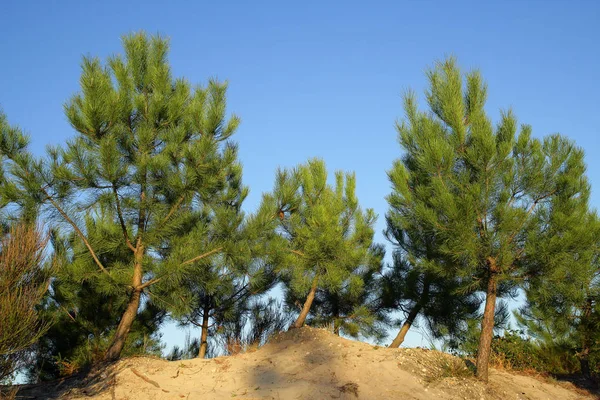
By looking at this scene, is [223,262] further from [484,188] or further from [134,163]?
[484,188]

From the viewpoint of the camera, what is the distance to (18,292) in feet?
26.3

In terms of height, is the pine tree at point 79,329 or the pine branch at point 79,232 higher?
the pine branch at point 79,232

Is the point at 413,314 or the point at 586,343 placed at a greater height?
the point at 413,314

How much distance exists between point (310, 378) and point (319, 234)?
3692 mm

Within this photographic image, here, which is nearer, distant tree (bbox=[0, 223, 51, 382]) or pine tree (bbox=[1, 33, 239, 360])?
distant tree (bbox=[0, 223, 51, 382])

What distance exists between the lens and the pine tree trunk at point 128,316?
11.1m

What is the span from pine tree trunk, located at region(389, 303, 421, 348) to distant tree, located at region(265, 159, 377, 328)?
1209mm

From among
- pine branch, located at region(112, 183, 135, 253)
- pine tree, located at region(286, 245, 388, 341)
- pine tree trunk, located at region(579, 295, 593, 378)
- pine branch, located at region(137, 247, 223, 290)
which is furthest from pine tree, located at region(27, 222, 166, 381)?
pine tree trunk, located at region(579, 295, 593, 378)

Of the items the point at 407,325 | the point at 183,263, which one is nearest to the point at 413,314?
the point at 407,325

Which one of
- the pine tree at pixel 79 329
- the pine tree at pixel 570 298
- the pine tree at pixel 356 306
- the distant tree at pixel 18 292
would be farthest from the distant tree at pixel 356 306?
the distant tree at pixel 18 292

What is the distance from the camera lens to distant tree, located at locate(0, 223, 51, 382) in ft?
24.6

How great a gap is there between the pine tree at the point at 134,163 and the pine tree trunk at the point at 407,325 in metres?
4.56

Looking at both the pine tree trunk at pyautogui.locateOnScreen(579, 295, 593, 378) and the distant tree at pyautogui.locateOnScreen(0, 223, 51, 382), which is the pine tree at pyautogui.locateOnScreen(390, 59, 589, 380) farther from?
the distant tree at pyautogui.locateOnScreen(0, 223, 51, 382)

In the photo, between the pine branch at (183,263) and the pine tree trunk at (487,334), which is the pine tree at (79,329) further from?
the pine tree trunk at (487,334)
